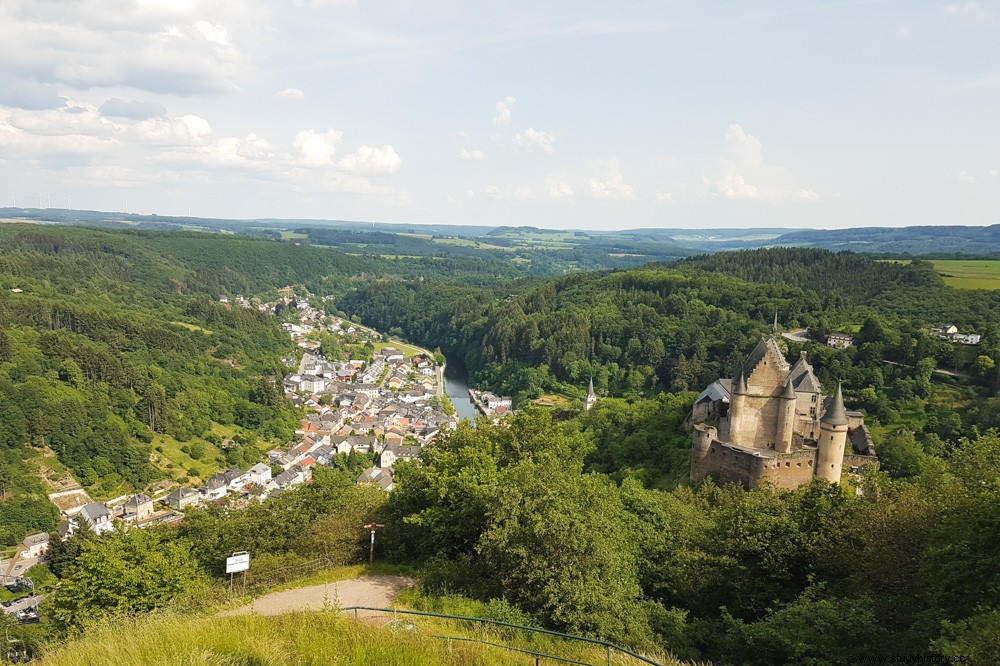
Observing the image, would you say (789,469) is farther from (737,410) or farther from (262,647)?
(262,647)

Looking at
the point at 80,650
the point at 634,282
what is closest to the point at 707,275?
the point at 634,282

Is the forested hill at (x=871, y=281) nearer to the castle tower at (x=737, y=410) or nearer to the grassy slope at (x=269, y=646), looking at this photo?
the castle tower at (x=737, y=410)

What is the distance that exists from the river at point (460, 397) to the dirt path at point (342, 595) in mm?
56386

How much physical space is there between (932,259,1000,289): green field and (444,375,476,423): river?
65.3 metres

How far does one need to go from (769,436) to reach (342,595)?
21.3 metres

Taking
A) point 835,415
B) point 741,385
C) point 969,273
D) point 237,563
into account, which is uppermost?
point 969,273

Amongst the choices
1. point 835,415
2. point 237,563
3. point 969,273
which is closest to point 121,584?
point 237,563

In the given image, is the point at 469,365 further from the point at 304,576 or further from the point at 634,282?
the point at 304,576

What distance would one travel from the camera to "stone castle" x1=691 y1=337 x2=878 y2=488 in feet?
86.8

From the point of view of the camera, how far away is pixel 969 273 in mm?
96188

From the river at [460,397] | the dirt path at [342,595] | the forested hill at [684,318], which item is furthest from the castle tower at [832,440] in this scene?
the river at [460,397]

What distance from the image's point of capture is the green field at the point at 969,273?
279 ft

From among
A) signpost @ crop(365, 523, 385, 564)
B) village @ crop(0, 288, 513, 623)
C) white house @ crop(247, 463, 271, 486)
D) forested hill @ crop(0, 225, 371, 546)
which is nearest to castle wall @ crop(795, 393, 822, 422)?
village @ crop(0, 288, 513, 623)

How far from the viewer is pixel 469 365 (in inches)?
4149
